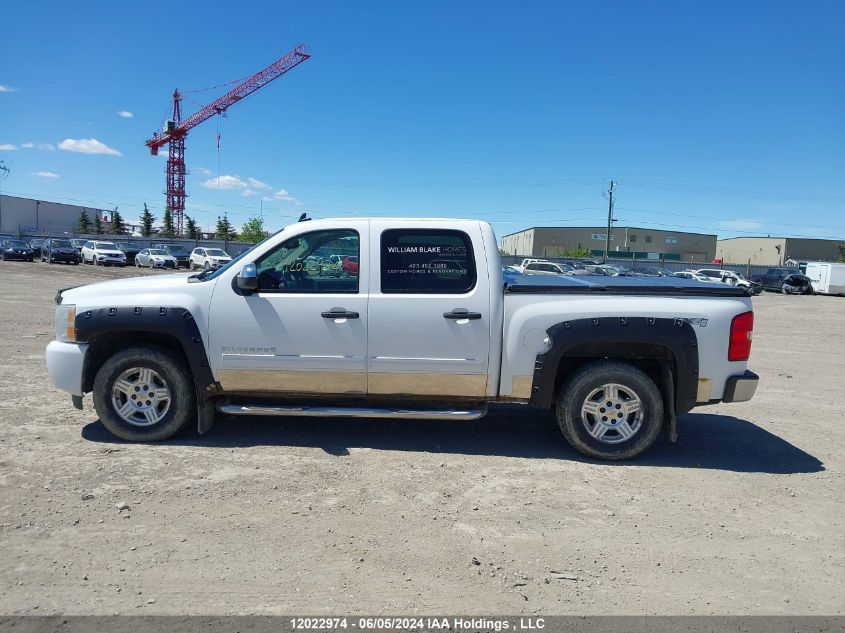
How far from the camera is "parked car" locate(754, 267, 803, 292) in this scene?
4341 cm

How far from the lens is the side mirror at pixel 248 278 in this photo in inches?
192

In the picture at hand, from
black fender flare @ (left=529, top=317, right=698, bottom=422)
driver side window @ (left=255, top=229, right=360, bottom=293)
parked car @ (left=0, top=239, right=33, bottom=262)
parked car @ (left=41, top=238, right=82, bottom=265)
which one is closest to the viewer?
black fender flare @ (left=529, top=317, right=698, bottom=422)

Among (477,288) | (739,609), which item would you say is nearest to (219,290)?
(477,288)

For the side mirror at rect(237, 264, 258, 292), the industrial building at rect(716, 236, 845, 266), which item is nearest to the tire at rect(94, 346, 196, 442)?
the side mirror at rect(237, 264, 258, 292)

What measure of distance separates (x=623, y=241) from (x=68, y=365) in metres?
107

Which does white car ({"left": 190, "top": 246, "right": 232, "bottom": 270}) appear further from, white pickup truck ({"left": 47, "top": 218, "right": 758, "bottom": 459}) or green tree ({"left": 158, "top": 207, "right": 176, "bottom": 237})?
green tree ({"left": 158, "top": 207, "right": 176, "bottom": 237})

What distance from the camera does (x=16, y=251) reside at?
4097 centimetres

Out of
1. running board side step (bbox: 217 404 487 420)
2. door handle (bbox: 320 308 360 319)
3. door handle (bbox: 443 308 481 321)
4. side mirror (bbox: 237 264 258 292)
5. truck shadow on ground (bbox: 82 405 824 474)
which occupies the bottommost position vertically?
truck shadow on ground (bbox: 82 405 824 474)

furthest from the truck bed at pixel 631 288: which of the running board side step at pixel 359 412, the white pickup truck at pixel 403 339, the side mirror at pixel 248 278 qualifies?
the side mirror at pixel 248 278

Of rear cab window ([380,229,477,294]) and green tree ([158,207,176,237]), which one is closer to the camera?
rear cab window ([380,229,477,294])

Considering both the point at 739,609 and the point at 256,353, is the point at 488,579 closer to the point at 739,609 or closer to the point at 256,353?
the point at 739,609

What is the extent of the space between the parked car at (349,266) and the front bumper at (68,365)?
2.26m

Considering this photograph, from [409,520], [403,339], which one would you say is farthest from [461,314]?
[409,520]

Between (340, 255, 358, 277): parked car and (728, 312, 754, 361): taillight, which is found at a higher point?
(340, 255, 358, 277): parked car
